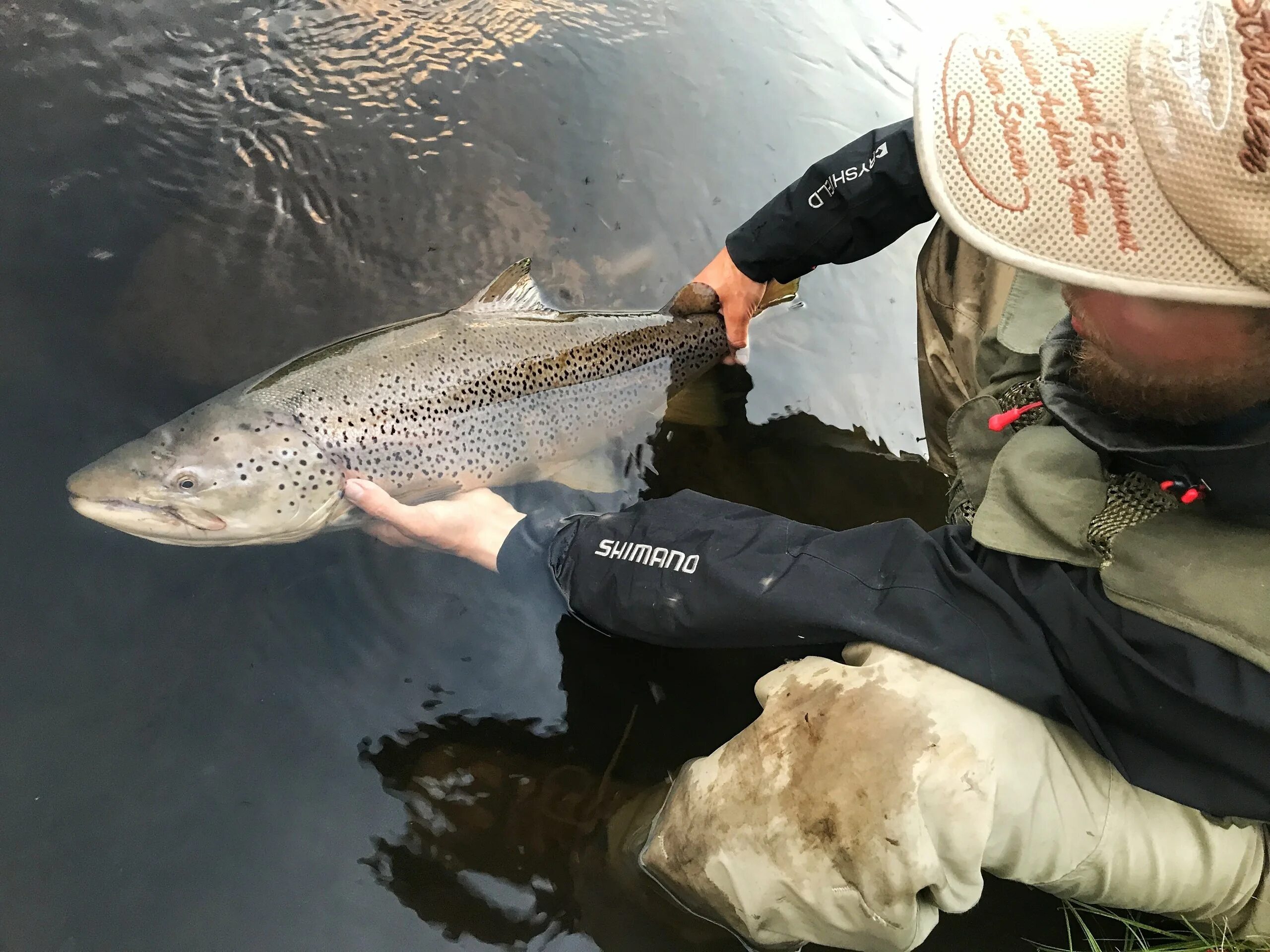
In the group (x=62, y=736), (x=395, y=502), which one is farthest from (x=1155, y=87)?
(x=62, y=736)

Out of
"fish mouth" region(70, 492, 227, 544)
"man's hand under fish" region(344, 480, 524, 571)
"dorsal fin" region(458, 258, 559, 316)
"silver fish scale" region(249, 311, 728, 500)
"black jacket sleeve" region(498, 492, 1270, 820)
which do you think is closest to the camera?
"black jacket sleeve" region(498, 492, 1270, 820)

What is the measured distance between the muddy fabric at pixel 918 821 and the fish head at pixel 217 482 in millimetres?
1307

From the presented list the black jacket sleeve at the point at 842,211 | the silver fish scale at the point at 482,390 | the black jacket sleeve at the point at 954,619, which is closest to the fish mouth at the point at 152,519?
the silver fish scale at the point at 482,390

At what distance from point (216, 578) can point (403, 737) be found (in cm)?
63

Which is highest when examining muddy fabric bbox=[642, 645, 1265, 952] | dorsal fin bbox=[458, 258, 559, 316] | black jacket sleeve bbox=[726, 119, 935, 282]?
black jacket sleeve bbox=[726, 119, 935, 282]

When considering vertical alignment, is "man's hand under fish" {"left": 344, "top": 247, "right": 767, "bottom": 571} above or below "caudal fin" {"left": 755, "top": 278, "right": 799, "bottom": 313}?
below

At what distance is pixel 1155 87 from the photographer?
1.12 meters

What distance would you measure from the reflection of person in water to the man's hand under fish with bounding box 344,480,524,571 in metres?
0.29

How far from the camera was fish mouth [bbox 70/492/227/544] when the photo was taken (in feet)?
6.31

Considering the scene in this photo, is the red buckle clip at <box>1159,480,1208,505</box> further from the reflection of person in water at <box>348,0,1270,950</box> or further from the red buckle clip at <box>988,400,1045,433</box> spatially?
the red buckle clip at <box>988,400,1045,433</box>

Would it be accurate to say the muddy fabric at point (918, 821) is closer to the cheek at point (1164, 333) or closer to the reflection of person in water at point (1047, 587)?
the reflection of person in water at point (1047, 587)

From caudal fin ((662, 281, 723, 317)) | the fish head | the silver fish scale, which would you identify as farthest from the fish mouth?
caudal fin ((662, 281, 723, 317))

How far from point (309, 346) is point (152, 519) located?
745 mm

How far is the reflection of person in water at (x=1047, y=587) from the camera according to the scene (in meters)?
1.14
